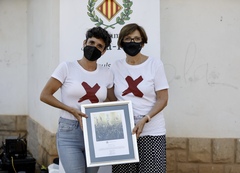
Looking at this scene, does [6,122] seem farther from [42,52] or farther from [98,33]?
[98,33]

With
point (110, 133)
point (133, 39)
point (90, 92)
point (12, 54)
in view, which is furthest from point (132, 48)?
point (12, 54)

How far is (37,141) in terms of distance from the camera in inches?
291

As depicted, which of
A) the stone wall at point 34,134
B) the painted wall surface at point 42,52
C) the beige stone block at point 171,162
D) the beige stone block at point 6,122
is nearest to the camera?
the painted wall surface at point 42,52

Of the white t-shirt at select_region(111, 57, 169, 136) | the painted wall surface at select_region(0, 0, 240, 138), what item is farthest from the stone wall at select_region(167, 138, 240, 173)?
the white t-shirt at select_region(111, 57, 169, 136)

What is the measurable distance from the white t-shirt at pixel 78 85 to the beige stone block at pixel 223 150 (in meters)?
2.67

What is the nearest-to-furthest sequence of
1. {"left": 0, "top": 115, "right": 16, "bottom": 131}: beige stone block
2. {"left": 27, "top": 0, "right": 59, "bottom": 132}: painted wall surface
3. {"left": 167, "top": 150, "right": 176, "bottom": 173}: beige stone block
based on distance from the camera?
1. {"left": 27, "top": 0, "right": 59, "bottom": 132}: painted wall surface
2. {"left": 167, "top": 150, "right": 176, "bottom": 173}: beige stone block
3. {"left": 0, "top": 115, "right": 16, "bottom": 131}: beige stone block

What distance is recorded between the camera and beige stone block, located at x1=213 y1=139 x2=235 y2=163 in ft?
21.5

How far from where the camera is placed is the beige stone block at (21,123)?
8289 millimetres

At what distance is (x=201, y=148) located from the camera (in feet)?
21.6

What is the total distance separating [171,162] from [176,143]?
273 millimetres

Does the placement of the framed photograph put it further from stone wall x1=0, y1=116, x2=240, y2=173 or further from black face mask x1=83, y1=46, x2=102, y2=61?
stone wall x1=0, y1=116, x2=240, y2=173

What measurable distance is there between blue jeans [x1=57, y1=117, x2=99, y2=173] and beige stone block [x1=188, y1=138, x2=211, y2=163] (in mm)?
2488

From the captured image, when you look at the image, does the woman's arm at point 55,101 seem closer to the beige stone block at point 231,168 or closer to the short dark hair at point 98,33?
the short dark hair at point 98,33

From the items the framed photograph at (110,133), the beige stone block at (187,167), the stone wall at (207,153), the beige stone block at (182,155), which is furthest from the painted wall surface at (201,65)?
the framed photograph at (110,133)
